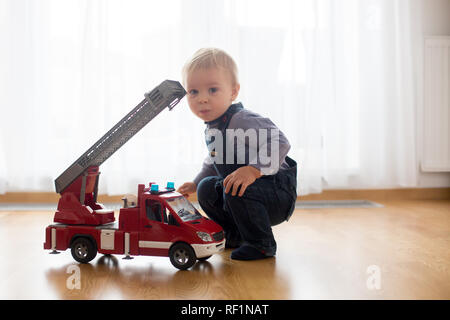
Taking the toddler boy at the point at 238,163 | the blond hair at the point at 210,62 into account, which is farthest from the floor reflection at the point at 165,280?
the blond hair at the point at 210,62

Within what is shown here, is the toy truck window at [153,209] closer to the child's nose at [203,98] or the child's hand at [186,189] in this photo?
the child's hand at [186,189]

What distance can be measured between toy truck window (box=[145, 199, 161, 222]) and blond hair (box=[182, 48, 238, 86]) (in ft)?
1.21

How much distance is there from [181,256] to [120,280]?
0.52 ft

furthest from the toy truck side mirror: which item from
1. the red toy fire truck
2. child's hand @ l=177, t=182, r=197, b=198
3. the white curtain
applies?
the white curtain

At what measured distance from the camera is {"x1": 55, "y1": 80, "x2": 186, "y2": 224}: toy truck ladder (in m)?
1.14

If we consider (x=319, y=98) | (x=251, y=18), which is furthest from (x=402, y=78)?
(x=251, y=18)

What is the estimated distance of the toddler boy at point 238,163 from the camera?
1.20 m

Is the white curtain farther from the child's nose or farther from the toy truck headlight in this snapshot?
the toy truck headlight

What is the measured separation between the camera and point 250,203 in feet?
3.98

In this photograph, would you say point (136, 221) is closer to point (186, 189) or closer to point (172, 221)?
point (172, 221)

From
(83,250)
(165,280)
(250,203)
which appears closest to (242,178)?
(250,203)

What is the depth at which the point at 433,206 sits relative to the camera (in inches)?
87.3

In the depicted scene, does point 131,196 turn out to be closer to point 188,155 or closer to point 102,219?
point 102,219

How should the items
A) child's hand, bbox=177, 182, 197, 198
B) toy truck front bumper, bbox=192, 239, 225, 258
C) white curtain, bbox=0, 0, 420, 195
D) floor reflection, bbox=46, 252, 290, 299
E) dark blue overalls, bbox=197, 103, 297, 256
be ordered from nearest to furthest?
floor reflection, bbox=46, 252, 290, 299 → toy truck front bumper, bbox=192, 239, 225, 258 → dark blue overalls, bbox=197, 103, 297, 256 → child's hand, bbox=177, 182, 197, 198 → white curtain, bbox=0, 0, 420, 195
